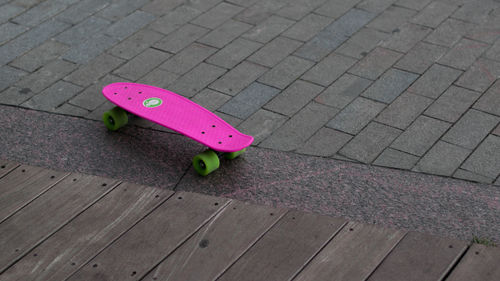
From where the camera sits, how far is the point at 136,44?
6.35m

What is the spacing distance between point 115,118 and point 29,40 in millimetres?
1835

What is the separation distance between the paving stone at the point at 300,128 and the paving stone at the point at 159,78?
3.76 feet

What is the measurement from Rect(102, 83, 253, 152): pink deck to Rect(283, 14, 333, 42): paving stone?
1673mm

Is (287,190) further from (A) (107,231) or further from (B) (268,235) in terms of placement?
(A) (107,231)

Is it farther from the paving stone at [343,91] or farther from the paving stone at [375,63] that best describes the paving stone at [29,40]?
the paving stone at [375,63]

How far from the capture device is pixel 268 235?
377 centimetres

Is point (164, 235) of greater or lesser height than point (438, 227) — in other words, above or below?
above

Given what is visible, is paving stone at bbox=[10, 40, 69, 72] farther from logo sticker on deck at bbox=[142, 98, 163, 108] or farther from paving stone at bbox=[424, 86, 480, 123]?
paving stone at bbox=[424, 86, 480, 123]

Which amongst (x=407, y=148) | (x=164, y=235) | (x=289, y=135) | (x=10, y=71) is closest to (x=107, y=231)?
(x=164, y=235)

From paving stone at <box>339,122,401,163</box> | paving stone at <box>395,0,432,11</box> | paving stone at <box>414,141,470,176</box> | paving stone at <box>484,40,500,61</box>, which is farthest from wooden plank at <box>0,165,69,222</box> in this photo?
paving stone at <box>395,0,432,11</box>

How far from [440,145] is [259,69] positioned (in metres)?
1.72

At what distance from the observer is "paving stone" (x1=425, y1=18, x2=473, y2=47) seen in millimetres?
6266

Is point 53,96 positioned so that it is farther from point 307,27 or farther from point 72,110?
point 307,27

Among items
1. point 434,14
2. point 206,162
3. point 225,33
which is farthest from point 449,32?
point 206,162
